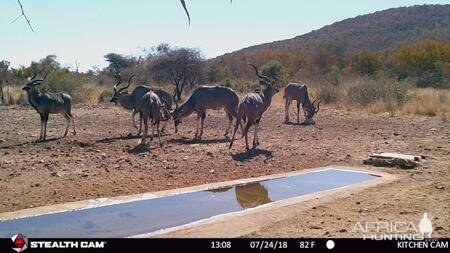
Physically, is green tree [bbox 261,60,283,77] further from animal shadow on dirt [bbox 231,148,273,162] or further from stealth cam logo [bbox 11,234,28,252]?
stealth cam logo [bbox 11,234,28,252]

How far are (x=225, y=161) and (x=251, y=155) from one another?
3.47 ft

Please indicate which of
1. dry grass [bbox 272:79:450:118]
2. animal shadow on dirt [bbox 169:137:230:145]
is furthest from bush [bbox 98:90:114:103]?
animal shadow on dirt [bbox 169:137:230:145]

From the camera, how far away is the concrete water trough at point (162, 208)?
693cm

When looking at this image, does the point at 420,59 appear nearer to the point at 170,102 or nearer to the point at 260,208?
the point at 170,102

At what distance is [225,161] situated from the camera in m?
12.1

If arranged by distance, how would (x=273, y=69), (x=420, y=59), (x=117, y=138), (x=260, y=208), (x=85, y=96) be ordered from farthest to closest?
(x=420, y=59) < (x=273, y=69) < (x=85, y=96) < (x=117, y=138) < (x=260, y=208)

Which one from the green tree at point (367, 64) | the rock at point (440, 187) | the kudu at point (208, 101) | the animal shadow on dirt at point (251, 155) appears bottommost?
the rock at point (440, 187)

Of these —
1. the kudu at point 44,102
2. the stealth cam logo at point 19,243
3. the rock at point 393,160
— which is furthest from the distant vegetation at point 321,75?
the stealth cam logo at point 19,243

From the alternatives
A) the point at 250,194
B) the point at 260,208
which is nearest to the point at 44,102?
the point at 250,194

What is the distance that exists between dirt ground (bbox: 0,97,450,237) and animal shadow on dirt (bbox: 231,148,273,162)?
27mm

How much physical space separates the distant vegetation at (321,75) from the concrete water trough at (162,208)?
11.9 metres

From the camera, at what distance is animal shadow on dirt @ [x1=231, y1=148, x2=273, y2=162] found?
12.6m

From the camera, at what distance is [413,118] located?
→ 21.0 m

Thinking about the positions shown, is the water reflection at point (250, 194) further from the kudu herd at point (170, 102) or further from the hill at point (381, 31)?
the hill at point (381, 31)
